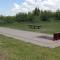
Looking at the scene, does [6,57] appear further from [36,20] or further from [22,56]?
[36,20]

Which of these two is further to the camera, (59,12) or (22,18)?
Result: (59,12)

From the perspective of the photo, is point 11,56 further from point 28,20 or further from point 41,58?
point 28,20

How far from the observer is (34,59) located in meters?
6.45

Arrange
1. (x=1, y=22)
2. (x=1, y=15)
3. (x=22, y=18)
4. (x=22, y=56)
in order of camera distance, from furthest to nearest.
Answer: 1. (x=1, y=15)
2. (x=22, y=18)
3. (x=1, y=22)
4. (x=22, y=56)

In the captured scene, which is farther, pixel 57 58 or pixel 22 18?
pixel 22 18

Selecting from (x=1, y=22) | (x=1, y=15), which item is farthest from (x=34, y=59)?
(x=1, y=15)

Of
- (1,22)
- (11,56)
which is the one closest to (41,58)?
(11,56)

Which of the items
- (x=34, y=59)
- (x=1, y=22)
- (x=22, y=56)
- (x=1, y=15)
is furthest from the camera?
(x=1, y=15)

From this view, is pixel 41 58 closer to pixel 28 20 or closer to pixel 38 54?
pixel 38 54

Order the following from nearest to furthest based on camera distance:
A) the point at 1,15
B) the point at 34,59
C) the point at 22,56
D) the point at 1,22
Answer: the point at 34,59 → the point at 22,56 → the point at 1,22 → the point at 1,15

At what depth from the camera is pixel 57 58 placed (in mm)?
6570

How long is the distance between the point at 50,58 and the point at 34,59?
66cm

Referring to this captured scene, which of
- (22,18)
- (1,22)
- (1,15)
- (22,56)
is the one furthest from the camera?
(1,15)

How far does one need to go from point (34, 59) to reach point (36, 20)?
3141 cm
